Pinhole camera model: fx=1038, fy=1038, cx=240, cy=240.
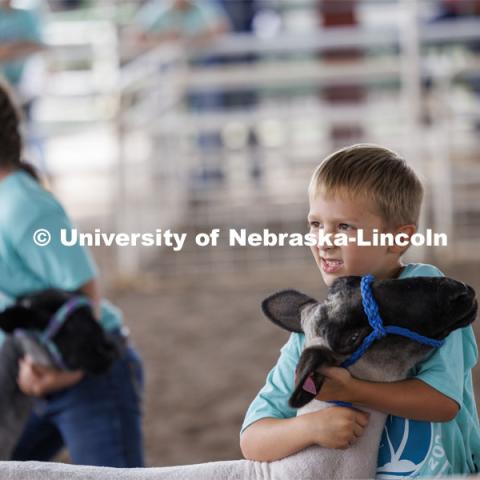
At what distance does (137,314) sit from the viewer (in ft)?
13.2

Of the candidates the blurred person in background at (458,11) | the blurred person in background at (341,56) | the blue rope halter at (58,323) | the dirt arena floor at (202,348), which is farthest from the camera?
the blurred person in background at (341,56)

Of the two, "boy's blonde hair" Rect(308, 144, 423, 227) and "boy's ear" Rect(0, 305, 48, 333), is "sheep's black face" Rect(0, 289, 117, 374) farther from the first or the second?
"boy's blonde hair" Rect(308, 144, 423, 227)

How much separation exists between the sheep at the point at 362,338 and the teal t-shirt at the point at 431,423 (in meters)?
0.02

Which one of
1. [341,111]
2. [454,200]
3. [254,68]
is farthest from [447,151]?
[254,68]

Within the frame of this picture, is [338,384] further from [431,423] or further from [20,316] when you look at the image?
[20,316]

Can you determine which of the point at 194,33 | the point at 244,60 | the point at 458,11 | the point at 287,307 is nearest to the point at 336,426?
the point at 287,307

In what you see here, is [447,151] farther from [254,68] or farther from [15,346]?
[15,346]

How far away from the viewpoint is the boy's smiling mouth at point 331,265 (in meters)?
1.11

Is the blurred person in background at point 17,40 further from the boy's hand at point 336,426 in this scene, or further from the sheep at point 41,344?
the boy's hand at point 336,426

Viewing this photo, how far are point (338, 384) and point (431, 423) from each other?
124mm

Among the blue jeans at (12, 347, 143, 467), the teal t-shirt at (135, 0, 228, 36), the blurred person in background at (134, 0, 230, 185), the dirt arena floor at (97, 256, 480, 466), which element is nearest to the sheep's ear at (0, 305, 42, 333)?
the blue jeans at (12, 347, 143, 467)

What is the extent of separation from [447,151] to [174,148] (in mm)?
1535

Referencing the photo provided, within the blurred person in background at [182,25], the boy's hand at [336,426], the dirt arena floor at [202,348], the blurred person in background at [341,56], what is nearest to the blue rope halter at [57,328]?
the boy's hand at [336,426]

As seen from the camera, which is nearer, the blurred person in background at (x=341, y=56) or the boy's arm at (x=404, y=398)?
the boy's arm at (x=404, y=398)
